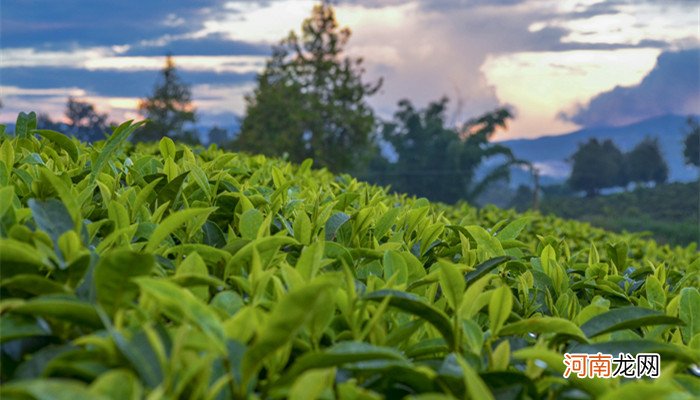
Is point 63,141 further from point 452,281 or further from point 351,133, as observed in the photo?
point 351,133

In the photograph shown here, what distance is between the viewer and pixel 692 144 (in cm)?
5519

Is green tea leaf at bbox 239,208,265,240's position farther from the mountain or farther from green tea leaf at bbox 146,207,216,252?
the mountain

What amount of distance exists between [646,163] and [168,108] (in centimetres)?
4052

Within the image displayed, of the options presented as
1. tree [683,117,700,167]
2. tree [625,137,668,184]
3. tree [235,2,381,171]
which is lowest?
tree [625,137,668,184]

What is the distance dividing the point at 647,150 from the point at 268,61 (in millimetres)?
37758

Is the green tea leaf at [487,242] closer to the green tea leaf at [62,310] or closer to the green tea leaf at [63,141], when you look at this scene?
the green tea leaf at [62,310]

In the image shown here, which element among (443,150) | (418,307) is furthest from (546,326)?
(443,150)

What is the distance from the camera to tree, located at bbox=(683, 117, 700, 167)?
54719 mm

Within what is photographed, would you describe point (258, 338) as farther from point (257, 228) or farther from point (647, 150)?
point (647, 150)

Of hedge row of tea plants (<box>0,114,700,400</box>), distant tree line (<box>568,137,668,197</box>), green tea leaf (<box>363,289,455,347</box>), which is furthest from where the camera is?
distant tree line (<box>568,137,668,197</box>)

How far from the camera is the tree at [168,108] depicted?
53.0 meters

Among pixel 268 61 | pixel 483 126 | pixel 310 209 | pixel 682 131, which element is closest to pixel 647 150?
pixel 682 131

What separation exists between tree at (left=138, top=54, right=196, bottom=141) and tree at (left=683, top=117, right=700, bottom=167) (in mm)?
37760

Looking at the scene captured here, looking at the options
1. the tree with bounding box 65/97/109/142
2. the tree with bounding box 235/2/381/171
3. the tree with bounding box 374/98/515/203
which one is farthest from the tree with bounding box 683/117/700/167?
the tree with bounding box 65/97/109/142
